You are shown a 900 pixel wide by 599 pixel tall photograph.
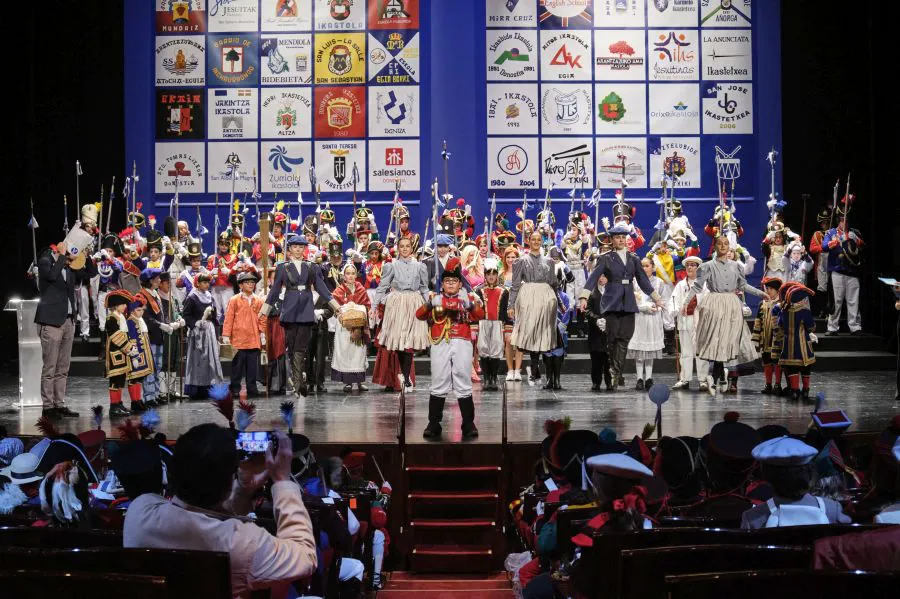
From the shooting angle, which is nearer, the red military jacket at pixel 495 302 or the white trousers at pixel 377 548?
the white trousers at pixel 377 548

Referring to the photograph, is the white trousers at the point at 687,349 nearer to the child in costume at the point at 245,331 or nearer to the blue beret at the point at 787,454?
the child in costume at the point at 245,331

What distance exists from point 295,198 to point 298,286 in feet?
21.7

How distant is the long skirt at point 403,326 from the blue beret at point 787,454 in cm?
666

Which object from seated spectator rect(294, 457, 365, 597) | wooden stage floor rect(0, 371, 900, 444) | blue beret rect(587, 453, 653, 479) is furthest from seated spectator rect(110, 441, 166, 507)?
wooden stage floor rect(0, 371, 900, 444)

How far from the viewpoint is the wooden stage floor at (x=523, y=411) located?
7891mm

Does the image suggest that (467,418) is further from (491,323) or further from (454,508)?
(491,323)

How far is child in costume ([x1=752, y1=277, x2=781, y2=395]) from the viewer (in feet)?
32.9

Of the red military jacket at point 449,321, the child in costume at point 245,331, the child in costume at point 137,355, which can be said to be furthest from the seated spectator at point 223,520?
the child in costume at point 245,331

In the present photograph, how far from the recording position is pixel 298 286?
1010 centimetres

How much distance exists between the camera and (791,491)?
3.52 m

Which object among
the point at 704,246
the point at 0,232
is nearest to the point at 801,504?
the point at 0,232

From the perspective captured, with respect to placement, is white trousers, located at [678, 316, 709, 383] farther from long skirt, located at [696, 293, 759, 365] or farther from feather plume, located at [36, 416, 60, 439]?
feather plume, located at [36, 416, 60, 439]

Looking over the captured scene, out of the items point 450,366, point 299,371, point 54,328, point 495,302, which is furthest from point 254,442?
point 495,302

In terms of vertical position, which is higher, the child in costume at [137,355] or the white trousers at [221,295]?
the white trousers at [221,295]
